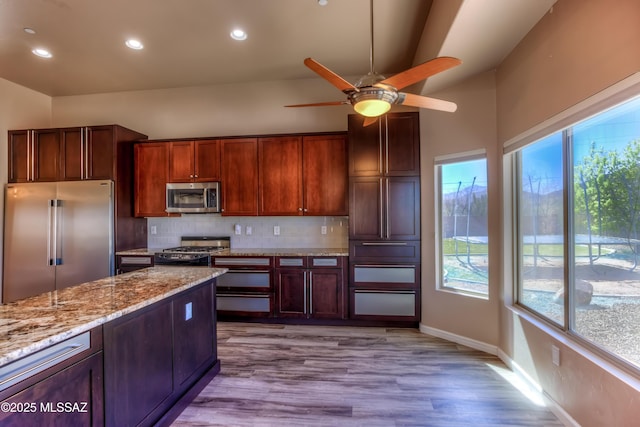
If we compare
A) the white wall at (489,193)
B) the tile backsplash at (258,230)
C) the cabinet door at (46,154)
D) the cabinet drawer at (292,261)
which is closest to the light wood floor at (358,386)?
the white wall at (489,193)

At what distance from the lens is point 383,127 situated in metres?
3.49

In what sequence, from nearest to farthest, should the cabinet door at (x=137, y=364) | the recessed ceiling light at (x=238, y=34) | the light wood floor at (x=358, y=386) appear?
1. the cabinet door at (x=137, y=364)
2. the light wood floor at (x=358, y=386)
3. the recessed ceiling light at (x=238, y=34)

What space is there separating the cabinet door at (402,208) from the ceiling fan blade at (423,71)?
1757 mm

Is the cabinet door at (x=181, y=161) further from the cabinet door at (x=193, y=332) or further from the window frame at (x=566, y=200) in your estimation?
the window frame at (x=566, y=200)

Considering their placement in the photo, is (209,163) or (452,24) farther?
(209,163)

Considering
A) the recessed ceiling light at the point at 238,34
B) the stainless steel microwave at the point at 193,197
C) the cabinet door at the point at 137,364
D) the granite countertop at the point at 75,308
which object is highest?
the recessed ceiling light at the point at 238,34

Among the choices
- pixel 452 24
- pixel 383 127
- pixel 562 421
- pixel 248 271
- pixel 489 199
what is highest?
pixel 452 24

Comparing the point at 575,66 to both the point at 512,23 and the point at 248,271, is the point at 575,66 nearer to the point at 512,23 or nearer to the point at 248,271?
the point at 512,23

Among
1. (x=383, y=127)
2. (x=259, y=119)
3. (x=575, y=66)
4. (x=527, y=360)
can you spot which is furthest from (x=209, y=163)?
(x=527, y=360)

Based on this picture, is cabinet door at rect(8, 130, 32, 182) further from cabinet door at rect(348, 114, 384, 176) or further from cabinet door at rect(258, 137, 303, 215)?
cabinet door at rect(348, 114, 384, 176)

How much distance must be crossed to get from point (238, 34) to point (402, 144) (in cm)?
213

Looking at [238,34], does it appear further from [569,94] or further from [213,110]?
[569,94]

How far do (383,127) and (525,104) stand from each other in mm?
1443

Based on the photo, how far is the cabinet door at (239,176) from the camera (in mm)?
3916
